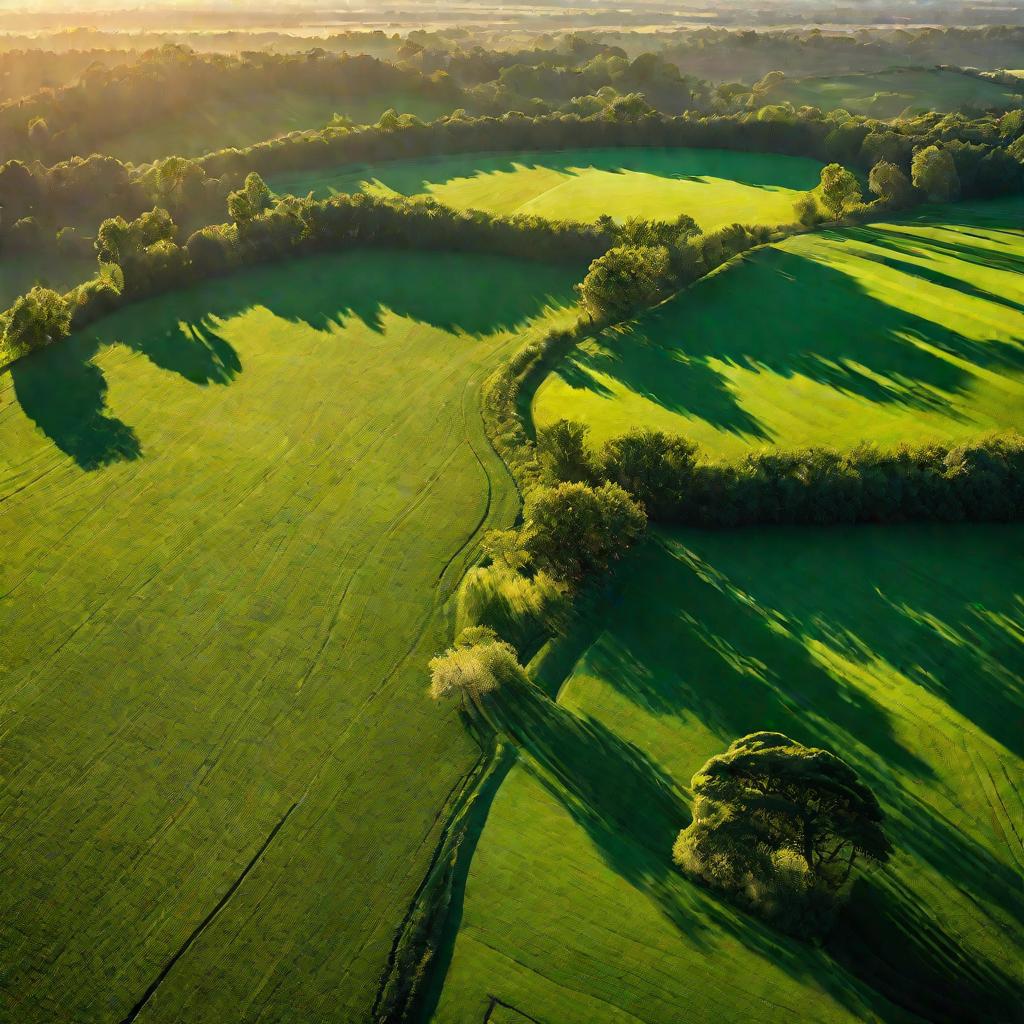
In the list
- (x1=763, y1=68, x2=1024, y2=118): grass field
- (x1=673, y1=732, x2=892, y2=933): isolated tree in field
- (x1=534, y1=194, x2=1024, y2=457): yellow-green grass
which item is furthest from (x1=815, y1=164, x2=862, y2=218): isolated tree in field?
(x1=673, y1=732, x2=892, y2=933): isolated tree in field

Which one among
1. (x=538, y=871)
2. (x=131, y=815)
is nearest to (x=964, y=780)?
(x=538, y=871)

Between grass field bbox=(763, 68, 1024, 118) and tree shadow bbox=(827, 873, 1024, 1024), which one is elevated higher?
grass field bbox=(763, 68, 1024, 118)

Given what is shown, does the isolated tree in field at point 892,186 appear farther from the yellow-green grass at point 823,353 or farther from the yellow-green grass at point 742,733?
the yellow-green grass at point 742,733

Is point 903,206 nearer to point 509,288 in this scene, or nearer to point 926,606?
point 509,288

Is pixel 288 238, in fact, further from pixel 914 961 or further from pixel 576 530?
pixel 914 961

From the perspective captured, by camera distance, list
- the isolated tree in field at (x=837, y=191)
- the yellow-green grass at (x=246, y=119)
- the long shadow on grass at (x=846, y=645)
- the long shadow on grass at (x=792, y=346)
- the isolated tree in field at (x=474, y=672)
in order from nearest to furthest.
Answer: the long shadow on grass at (x=846, y=645), the isolated tree in field at (x=474, y=672), the long shadow on grass at (x=792, y=346), the isolated tree in field at (x=837, y=191), the yellow-green grass at (x=246, y=119)

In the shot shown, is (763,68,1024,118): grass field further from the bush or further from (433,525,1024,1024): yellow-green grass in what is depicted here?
(433,525,1024,1024): yellow-green grass

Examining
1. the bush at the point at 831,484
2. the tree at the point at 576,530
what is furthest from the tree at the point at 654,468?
the tree at the point at 576,530
